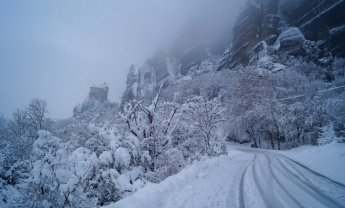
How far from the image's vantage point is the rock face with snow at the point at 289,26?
83350 mm

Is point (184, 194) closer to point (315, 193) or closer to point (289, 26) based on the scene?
point (315, 193)

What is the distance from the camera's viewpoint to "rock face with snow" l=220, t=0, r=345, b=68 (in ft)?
273

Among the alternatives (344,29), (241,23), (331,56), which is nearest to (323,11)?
(344,29)

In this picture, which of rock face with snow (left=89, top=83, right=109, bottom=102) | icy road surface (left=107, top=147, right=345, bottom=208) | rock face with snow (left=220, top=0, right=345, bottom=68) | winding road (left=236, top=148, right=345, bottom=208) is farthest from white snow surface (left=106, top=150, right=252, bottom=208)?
rock face with snow (left=89, top=83, right=109, bottom=102)

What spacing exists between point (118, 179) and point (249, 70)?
147 ft

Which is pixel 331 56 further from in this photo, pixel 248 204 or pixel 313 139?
pixel 248 204

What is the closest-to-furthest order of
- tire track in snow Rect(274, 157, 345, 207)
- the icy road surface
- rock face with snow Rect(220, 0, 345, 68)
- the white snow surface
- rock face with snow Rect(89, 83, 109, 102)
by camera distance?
tire track in snow Rect(274, 157, 345, 207) < the white snow surface < the icy road surface < rock face with snow Rect(220, 0, 345, 68) < rock face with snow Rect(89, 83, 109, 102)

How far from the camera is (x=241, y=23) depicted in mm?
130750

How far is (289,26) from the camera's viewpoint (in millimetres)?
106688

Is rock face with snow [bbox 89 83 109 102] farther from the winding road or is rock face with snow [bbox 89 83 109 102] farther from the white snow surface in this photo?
the winding road

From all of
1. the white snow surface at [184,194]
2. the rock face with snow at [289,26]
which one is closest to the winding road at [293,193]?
the white snow surface at [184,194]

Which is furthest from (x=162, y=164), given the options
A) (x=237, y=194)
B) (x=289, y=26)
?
(x=289, y=26)

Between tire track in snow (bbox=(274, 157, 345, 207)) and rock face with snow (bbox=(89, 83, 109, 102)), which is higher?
rock face with snow (bbox=(89, 83, 109, 102))

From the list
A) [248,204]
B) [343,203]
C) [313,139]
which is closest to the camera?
[343,203]
